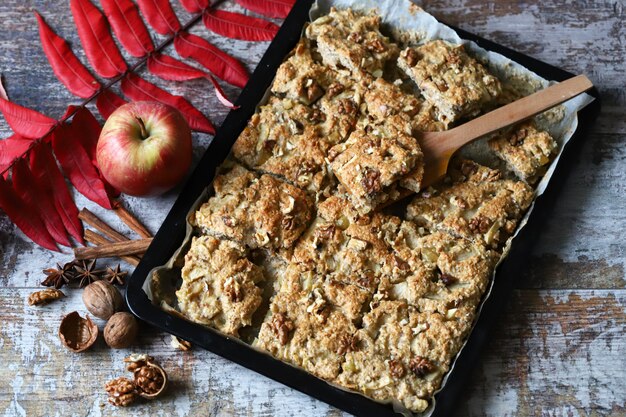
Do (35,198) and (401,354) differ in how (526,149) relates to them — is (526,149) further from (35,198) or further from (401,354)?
(35,198)

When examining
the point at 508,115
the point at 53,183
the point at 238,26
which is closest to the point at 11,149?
the point at 53,183

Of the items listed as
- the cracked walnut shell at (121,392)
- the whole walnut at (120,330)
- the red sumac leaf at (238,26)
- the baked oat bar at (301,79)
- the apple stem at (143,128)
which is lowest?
the cracked walnut shell at (121,392)

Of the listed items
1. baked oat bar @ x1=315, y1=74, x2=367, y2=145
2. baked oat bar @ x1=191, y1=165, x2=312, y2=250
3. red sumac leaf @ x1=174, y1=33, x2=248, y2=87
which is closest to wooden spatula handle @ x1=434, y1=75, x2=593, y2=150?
baked oat bar @ x1=315, y1=74, x2=367, y2=145

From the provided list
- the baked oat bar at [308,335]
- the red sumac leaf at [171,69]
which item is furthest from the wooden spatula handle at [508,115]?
the red sumac leaf at [171,69]

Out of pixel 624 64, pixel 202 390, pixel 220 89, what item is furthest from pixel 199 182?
pixel 624 64

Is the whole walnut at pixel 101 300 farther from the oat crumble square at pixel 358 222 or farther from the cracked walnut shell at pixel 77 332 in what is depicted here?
the oat crumble square at pixel 358 222

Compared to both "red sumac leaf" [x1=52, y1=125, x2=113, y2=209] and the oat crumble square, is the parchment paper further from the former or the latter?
"red sumac leaf" [x1=52, y1=125, x2=113, y2=209]
